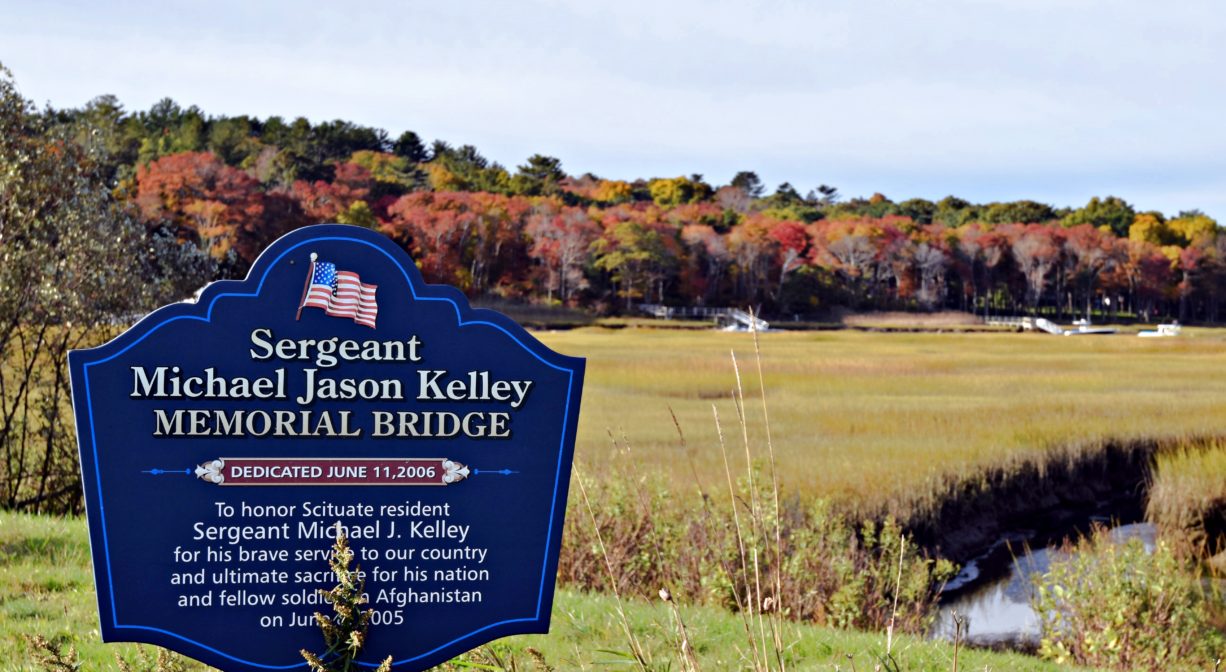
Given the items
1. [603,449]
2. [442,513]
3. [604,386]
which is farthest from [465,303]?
[604,386]

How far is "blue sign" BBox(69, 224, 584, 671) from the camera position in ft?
14.9

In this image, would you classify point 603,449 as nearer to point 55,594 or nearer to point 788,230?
point 55,594

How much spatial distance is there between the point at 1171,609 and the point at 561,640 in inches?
251

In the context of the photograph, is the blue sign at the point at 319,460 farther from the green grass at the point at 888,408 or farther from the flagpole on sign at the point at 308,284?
the green grass at the point at 888,408

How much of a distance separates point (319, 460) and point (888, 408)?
79.0ft

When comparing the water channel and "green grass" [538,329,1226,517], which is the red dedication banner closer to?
"green grass" [538,329,1226,517]

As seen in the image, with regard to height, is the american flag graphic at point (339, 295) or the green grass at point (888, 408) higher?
the american flag graphic at point (339, 295)

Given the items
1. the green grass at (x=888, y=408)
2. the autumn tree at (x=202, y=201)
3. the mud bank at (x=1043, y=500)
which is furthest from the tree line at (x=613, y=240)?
the mud bank at (x=1043, y=500)

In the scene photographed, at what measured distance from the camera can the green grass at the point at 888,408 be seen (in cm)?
1780

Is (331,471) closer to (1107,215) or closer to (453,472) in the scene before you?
(453,472)

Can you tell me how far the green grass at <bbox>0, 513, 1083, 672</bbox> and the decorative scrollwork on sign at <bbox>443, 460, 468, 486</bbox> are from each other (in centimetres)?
138

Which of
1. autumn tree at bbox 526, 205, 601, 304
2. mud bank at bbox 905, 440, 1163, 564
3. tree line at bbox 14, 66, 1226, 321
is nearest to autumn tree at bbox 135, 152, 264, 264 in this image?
tree line at bbox 14, 66, 1226, 321

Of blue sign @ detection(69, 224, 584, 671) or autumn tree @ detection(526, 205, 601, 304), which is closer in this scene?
blue sign @ detection(69, 224, 584, 671)

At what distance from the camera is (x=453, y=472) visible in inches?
186
